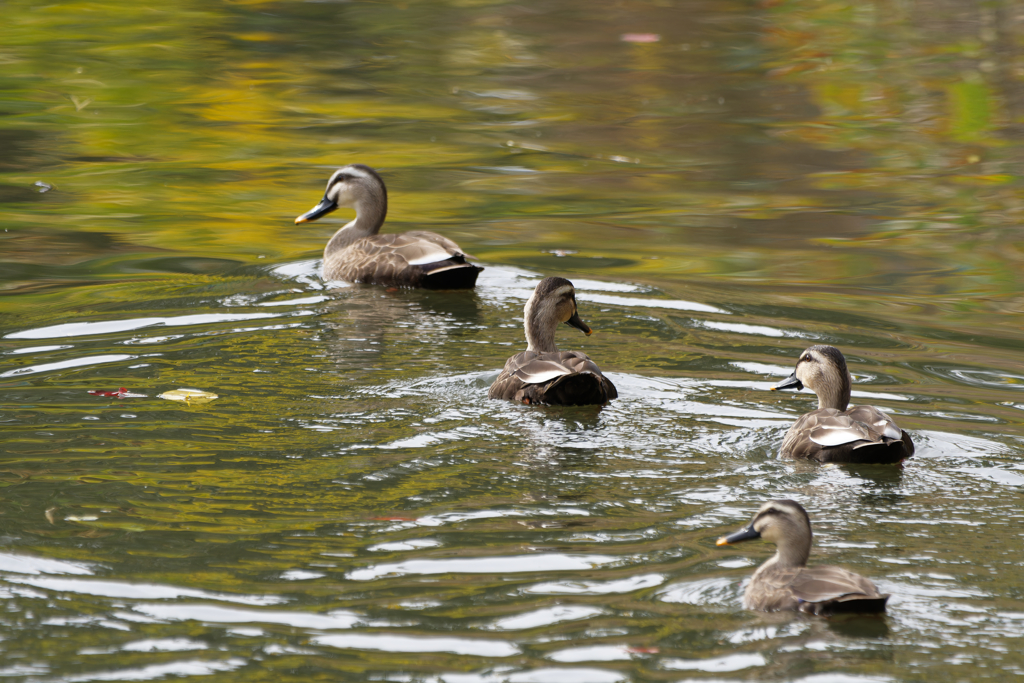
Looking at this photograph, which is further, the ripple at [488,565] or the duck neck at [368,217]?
the duck neck at [368,217]

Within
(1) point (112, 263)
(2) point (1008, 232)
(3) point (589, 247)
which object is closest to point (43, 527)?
(1) point (112, 263)

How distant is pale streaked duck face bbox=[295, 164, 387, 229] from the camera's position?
14820 mm

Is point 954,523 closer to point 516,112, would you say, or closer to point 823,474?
point 823,474

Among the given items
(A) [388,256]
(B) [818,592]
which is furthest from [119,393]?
(B) [818,592]

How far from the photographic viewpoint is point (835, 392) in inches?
354

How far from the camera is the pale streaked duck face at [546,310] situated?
10.4m

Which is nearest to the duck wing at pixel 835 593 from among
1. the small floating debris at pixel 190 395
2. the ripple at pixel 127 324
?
the small floating debris at pixel 190 395

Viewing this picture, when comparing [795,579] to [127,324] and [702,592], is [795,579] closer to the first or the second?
[702,592]

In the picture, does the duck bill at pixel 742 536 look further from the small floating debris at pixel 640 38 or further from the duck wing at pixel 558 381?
the small floating debris at pixel 640 38

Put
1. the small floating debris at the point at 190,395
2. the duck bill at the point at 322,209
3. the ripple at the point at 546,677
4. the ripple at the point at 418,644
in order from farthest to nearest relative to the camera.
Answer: the duck bill at the point at 322,209
the small floating debris at the point at 190,395
the ripple at the point at 418,644
the ripple at the point at 546,677

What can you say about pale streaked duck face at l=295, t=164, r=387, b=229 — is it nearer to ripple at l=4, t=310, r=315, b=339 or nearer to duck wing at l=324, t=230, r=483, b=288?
duck wing at l=324, t=230, r=483, b=288

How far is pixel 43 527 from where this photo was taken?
7277 millimetres

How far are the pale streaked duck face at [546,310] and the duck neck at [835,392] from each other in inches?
86.9

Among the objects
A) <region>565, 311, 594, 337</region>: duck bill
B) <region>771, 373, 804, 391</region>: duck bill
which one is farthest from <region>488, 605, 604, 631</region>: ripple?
<region>565, 311, 594, 337</region>: duck bill
